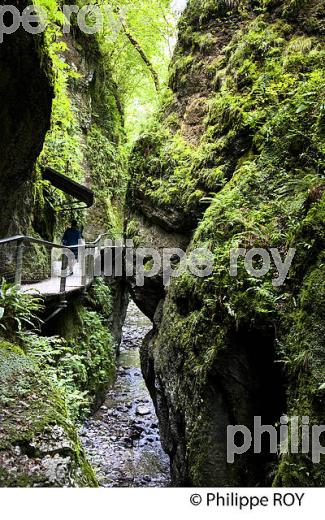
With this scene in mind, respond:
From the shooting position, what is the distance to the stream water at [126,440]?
8.77m

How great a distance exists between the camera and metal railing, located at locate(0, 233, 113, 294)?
910 centimetres

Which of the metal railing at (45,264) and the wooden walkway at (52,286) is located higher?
the metal railing at (45,264)

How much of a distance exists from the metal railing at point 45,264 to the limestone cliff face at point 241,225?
222cm

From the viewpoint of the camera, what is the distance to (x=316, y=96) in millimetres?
6895

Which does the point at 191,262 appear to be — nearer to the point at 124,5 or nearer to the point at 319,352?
the point at 319,352

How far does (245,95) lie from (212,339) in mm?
5734

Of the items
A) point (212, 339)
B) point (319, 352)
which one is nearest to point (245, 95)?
point (212, 339)

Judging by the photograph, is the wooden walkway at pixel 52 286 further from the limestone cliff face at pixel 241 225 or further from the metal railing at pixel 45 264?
the limestone cliff face at pixel 241 225

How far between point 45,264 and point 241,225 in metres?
7.43

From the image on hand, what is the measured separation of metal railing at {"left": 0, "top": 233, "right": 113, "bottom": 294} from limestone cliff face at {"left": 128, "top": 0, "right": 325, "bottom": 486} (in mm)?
2221

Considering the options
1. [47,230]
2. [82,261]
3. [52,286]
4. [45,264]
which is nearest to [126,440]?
[52,286]

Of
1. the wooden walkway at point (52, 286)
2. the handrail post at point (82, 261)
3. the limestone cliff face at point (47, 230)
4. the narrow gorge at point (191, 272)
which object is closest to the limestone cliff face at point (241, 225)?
the narrow gorge at point (191, 272)

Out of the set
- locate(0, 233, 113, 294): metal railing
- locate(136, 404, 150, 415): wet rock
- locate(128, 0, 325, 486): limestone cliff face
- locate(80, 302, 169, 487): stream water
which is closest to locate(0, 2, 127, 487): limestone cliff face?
locate(0, 233, 113, 294): metal railing

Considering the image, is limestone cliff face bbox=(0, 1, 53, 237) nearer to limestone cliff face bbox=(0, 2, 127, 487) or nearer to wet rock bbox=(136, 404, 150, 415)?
limestone cliff face bbox=(0, 2, 127, 487)
